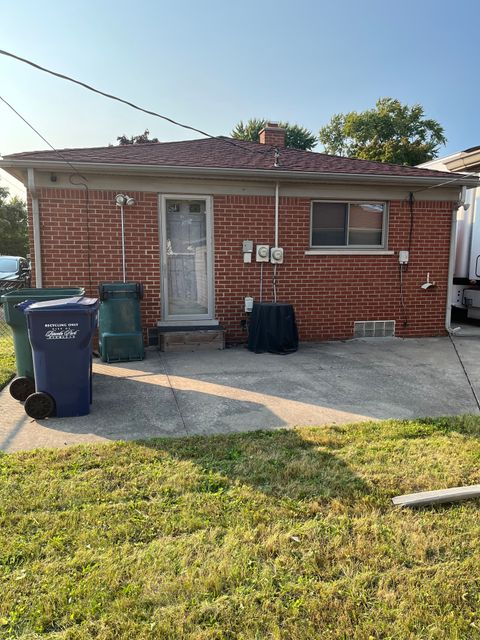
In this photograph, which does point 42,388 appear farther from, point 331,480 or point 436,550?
point 436,550

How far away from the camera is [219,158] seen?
8.12m

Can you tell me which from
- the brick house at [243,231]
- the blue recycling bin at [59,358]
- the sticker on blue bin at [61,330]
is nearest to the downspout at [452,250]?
the brick house at [243,231]

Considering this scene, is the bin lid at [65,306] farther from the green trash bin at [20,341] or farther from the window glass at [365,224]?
the window glass at [365,224]

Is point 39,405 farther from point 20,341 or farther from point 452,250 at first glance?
point 452,250

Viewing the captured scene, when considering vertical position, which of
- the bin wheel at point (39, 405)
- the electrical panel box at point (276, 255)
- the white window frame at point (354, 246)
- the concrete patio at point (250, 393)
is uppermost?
the white window frame at point (354, 246)

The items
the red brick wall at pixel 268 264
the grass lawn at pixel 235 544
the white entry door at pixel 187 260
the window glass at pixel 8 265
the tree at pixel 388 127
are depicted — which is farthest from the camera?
the tree at pixel 388 127

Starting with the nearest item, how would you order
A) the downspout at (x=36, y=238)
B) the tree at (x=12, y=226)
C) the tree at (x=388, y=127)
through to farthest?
the downspout at (x=36, y=238) → the tree at (x=12, y=226) → the tree at (x=388, y=127)

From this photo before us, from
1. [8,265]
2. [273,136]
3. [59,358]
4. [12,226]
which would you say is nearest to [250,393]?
[59,358]

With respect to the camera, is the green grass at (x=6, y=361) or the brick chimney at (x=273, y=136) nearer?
the green grass at (x=6, y=361)

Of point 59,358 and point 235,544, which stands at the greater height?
point 59,358

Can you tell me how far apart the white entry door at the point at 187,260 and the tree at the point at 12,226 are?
2801 cm

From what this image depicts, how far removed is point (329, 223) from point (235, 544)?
6.85 meters

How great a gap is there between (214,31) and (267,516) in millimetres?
7424

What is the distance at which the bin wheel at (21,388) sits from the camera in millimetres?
4730
